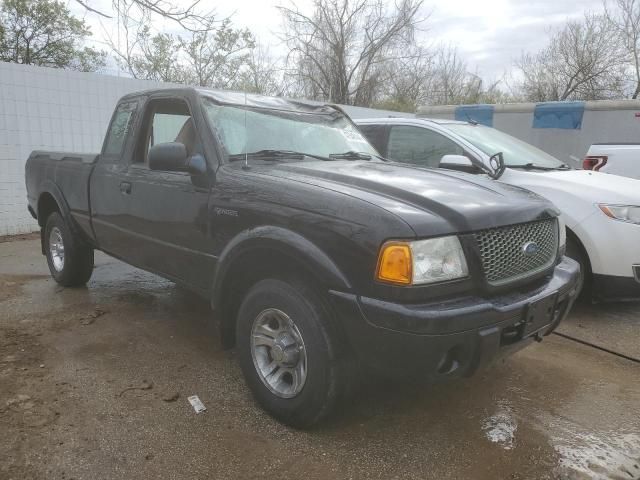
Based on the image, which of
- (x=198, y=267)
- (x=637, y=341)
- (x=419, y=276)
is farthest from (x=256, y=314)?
(x=637, y=341)

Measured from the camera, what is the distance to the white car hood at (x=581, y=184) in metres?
4.35

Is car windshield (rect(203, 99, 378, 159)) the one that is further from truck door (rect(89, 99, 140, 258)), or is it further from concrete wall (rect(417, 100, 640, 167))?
concrete wall (rect(417, 100, 640, 167))

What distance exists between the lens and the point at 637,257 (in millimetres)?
4219

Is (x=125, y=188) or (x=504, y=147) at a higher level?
(x=504, y=147)

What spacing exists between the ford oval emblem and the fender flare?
974mm

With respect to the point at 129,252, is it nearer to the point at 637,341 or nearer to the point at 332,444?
the point at 332,444

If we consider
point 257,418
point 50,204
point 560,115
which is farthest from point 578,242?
point 560,115

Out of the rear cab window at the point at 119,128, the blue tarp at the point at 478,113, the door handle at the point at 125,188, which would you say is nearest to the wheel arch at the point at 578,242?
the door handle at the point at 125,188

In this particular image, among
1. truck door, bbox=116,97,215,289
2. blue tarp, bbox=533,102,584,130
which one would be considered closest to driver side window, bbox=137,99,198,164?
truck door, bbox=116,97,215,289

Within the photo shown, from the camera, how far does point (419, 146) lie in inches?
225

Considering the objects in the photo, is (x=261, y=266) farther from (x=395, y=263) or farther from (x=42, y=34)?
(x=42, y=34)

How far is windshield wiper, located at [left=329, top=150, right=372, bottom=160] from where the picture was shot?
12.0 feet

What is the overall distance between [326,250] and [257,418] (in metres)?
1.13

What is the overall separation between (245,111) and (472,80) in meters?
30.4
